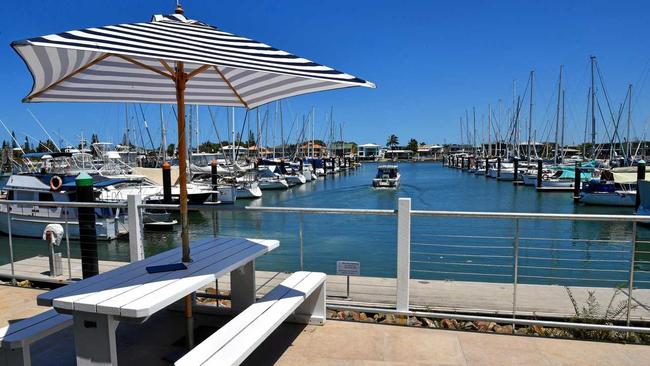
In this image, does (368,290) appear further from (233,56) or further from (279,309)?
(233,56)

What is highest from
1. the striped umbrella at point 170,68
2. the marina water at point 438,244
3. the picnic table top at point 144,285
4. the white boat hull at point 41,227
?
the striped umbrella at point 170,68

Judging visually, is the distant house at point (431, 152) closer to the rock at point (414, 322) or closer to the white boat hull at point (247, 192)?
the white boat hull at point (247, 192)

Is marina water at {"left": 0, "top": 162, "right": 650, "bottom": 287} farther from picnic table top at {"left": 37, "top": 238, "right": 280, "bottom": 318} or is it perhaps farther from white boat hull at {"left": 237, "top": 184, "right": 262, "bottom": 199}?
white boat hull at {"left": 237, "top": 184, "right": 262, "bottom": 199}

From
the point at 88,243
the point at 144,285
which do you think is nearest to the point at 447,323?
the point at 144,285

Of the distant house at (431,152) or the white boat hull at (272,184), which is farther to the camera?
the distant house at (431,152)

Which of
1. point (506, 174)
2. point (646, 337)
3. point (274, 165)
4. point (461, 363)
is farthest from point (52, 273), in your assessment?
point (506, 174)

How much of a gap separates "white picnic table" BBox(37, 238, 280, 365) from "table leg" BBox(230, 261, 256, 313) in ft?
2.12

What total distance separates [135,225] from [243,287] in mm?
1575

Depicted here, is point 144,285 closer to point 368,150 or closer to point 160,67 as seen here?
point 160,67

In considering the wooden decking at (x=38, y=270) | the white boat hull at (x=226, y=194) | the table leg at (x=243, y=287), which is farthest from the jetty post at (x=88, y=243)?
the white boat hull at (x=226, y=194)

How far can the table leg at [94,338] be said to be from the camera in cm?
232

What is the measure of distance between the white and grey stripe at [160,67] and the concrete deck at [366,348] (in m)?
2.14

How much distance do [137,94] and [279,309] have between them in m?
2.75

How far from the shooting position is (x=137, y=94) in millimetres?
4352
